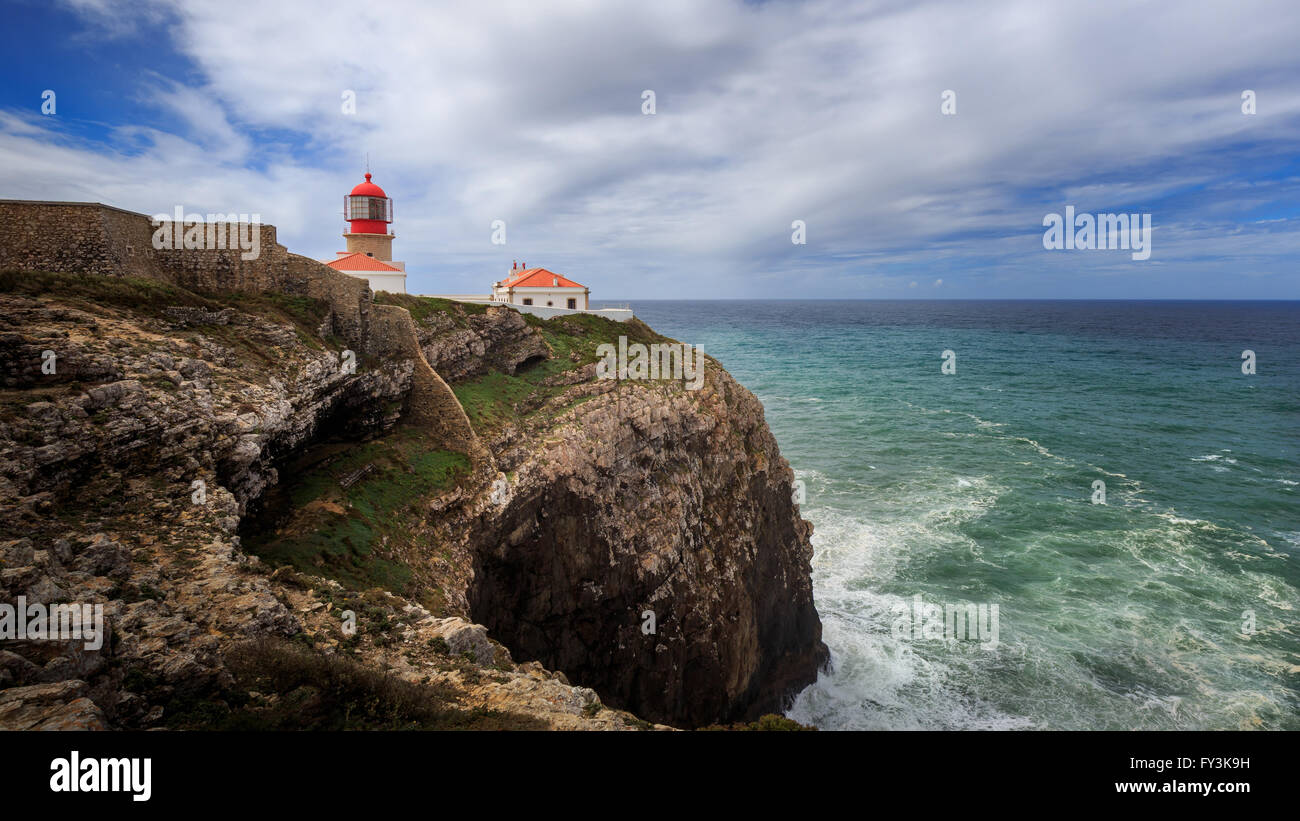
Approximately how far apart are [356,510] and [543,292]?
26.6 metres

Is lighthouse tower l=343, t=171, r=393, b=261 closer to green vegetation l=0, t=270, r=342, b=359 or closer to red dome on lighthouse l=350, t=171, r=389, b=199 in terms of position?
red dome on lighthouse l=350, t=171, r=389, b=199

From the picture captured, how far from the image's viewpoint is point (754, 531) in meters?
25.8

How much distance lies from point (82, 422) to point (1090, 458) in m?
60.4

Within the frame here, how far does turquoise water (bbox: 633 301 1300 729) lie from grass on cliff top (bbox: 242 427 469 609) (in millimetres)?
17711

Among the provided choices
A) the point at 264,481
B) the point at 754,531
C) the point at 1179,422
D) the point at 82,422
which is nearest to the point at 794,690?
the point at 754,531

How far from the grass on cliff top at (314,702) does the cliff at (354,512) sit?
0.04 meters

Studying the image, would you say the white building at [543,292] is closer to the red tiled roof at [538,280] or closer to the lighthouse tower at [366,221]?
the red tiled roof at [538,280]

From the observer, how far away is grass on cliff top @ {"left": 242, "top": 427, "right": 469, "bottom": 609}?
14.7m

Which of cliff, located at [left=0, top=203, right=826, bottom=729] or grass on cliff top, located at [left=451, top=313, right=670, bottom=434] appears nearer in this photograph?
cliff, located at [left=0, top=203, right=826, bottom=729]

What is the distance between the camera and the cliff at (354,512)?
8.50 meters
